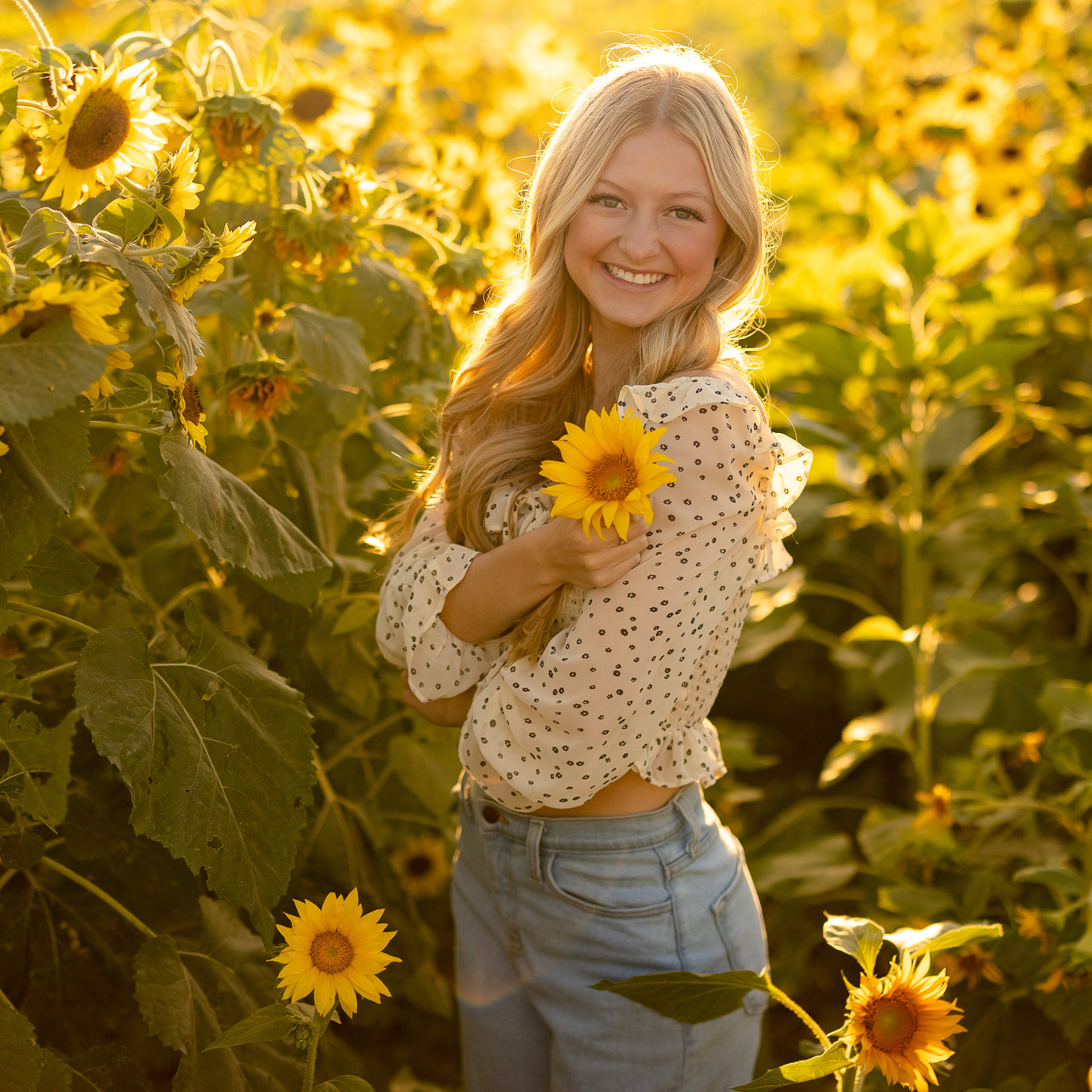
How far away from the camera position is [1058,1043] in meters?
1.67

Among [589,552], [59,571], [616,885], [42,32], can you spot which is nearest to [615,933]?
[616,885]

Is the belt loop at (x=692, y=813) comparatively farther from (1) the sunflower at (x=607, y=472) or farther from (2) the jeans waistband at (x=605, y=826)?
(1) the sunflower at (x=607, y=472)

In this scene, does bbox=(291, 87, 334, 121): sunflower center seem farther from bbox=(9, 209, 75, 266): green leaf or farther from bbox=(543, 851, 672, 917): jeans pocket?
bbox=(543, 851, 672, 917): jeans pocket

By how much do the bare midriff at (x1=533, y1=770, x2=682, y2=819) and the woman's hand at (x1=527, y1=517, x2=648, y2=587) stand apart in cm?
29

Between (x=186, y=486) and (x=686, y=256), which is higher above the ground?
(x=686, y=256)

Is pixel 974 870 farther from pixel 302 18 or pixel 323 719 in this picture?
pixel 302 18

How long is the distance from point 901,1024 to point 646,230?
897 millimetres

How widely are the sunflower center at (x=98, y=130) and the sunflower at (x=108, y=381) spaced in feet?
0.58

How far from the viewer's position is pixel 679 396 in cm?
120

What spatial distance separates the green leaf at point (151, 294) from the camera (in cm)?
98

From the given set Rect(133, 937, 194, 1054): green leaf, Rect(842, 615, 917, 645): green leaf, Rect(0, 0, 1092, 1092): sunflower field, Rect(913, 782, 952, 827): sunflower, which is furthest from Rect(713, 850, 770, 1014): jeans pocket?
Rect(842, 615, 917, 645): green leaf

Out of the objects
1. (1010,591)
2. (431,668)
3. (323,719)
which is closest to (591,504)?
(431,668)

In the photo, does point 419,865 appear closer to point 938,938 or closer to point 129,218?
point 938,938

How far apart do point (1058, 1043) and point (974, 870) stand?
1.05 feet
